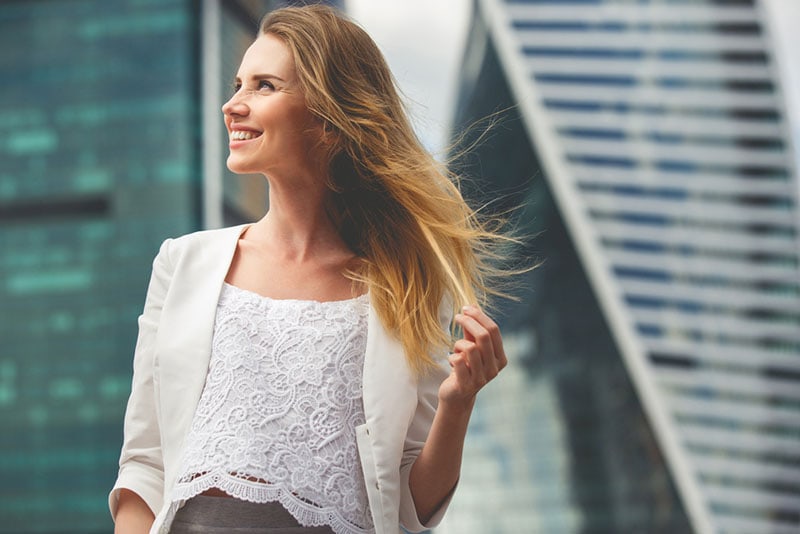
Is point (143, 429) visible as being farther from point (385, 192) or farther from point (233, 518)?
point (385, 192)

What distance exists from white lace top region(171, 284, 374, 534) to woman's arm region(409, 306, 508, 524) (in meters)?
0.14

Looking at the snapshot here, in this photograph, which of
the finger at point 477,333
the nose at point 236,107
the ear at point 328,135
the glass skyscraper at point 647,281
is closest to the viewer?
the finger at point 477,333

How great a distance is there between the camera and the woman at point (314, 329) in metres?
2.15

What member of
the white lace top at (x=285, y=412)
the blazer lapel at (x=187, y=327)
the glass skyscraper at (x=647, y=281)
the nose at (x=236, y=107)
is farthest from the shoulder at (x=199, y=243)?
the glass skyscraper at (x=647, y=281)

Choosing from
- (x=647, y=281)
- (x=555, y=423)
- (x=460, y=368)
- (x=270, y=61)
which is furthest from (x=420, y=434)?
(x=555, y=423)

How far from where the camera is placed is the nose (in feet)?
7.63

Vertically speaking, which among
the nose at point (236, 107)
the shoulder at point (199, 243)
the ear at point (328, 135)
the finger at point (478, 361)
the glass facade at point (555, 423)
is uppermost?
the glass facade at point (555, 423)

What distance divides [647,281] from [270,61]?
63.3 metres

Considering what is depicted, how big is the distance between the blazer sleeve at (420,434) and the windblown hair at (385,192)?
0.14 ft

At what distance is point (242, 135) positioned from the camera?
2355 millimetres

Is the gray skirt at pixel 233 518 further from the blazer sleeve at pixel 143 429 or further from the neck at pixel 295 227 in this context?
the neck at pixel 295 227

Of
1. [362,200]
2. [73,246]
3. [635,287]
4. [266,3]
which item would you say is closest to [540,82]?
[635,287]

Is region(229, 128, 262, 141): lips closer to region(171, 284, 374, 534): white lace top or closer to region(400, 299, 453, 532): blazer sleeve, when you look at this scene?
region(171, 284, 374, 534): white lace top

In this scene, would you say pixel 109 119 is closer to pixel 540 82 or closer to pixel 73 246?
pixel 73 246
